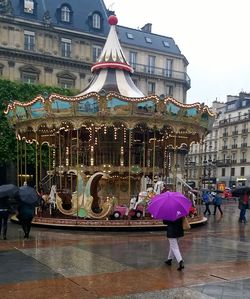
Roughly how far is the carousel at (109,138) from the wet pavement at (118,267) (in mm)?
3012

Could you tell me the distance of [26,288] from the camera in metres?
7.46

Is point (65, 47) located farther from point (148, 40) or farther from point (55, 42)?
point (148, 40)

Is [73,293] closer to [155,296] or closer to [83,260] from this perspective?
[155,296]

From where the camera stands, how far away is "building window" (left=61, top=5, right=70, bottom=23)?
146 ft

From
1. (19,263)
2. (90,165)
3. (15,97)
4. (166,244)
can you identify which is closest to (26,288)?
(19,263)

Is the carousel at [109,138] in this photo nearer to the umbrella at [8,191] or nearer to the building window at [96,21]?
the umbrella at [8,191]

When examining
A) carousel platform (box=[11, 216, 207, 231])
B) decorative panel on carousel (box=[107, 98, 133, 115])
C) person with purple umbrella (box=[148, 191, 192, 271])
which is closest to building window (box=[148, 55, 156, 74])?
decorative panel on carousel (box=[107, 98, 133, 115])

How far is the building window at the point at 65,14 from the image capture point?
1758 inches

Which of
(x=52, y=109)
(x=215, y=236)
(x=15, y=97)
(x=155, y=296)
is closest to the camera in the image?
(x=155, y=296)

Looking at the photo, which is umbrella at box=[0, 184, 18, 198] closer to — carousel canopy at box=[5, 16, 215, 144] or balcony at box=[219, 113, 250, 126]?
carousel canopy at box=[5, 16, 215, 144]

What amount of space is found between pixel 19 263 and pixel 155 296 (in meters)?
3.78

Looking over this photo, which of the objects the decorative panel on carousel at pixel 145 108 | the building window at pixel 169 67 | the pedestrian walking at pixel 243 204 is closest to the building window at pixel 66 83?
the building window at pixel 169 67

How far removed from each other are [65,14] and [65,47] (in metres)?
4.25

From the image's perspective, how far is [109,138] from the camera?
20297 millimetres
